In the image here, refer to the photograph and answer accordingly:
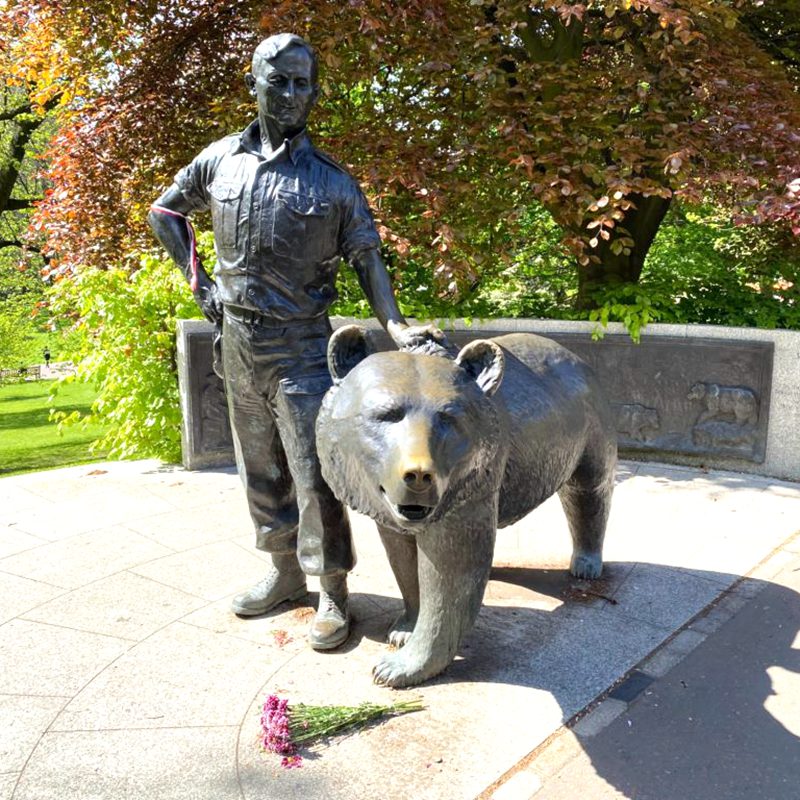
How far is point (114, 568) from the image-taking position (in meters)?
4.68

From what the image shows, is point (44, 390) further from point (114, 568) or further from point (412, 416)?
point (412, 416)

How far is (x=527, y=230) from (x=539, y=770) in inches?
306

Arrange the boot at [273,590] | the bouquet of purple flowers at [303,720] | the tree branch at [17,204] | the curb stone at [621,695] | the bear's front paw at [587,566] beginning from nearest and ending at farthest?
the curb stone at [621,695] < the bouquet of purple flowers at [303,720] < the boot at [273,590] < the bear's front paw at [587,566] < the tree branch at [17,204]

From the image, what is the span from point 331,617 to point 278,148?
212cm

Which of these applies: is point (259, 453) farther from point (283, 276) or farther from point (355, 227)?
point (355, 227)

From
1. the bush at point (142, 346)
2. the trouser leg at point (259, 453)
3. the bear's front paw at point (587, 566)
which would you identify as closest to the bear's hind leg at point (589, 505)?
the bear's front paw at point (587, 566)

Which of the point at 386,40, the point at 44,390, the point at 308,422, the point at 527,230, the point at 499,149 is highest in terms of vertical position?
the point at 386,40

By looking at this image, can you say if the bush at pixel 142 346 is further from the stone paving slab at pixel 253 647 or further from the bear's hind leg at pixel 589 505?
the bear's hind leg at pixel 589 505

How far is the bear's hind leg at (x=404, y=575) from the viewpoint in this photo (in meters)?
3.41

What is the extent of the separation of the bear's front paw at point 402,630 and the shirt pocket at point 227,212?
Result: 71.5 inches

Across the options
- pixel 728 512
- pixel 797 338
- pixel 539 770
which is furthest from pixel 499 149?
pixel 539 770

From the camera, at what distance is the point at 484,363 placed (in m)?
2.99

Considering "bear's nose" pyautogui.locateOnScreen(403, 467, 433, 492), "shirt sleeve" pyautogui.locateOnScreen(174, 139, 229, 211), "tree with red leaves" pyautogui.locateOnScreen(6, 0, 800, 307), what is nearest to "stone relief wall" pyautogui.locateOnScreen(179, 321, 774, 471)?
"tree with red leaves" pyautogui.locateOnScreen(6, 0, 800, 307)

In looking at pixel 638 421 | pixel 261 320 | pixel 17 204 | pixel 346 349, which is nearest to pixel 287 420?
pixel 261 320
